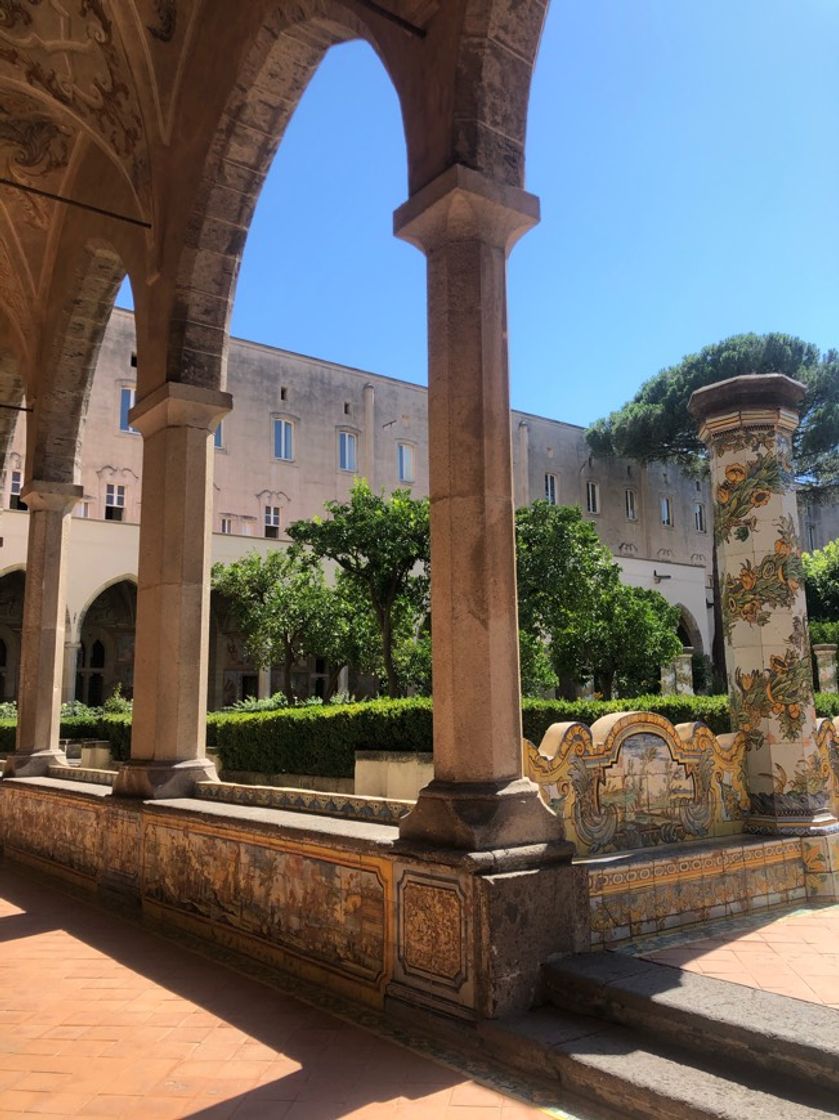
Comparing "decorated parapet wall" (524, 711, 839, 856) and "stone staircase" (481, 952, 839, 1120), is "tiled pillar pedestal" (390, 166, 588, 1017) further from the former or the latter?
"decorated parapet wall" (524, 711, 839, 856)

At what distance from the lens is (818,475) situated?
35438 mm

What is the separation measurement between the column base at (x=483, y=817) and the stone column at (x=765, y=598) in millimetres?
2198

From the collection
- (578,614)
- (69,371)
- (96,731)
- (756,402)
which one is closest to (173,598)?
(756,402)

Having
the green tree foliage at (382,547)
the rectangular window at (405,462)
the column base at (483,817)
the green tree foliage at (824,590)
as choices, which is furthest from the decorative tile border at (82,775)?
the rectangular window at (405,462)

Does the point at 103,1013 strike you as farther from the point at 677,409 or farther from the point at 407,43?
the point at 677,409

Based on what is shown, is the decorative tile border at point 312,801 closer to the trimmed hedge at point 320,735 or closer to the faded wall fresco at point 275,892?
the faded wall fresco at point 275,892

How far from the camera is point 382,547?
54.9ft

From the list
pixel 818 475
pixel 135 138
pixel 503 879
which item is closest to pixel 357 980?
pixel 503 879

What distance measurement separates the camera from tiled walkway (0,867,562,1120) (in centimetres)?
290

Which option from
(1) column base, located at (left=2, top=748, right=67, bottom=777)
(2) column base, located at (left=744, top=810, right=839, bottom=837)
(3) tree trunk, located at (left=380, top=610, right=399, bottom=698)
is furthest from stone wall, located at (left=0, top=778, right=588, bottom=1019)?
(3) tree trunk, located at (left=380, top=610, right=399, bottom=698)

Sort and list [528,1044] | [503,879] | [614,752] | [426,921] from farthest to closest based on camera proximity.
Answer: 1. [614,752]
2. [426,921]
3. [503,879]
4. [528,1044]

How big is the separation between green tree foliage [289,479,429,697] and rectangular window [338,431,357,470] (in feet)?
51.9

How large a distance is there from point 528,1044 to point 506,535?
186cm

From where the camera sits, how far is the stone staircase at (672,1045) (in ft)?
8.22
